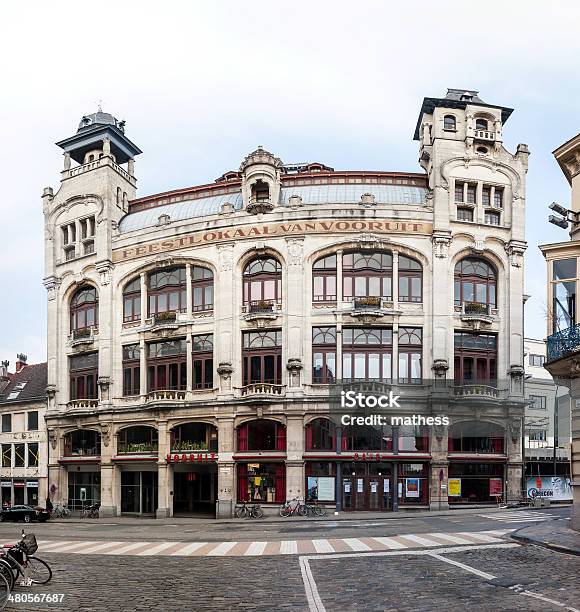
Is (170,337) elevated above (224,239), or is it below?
below

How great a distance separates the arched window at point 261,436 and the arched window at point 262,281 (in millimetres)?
7626

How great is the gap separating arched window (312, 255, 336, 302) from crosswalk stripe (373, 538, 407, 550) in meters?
21.2

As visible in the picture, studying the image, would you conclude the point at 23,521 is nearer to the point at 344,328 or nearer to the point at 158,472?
the point at 158,472

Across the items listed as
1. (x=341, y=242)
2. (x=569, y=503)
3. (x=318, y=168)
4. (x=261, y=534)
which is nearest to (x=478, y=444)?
(x=569, y=503)

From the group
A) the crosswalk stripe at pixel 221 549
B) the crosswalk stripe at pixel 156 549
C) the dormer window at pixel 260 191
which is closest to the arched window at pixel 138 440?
the dormer window at pixel 260 191

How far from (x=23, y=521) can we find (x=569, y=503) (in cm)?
3530

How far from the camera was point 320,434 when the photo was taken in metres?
43.7

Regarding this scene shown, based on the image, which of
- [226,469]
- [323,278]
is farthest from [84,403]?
[323,278]

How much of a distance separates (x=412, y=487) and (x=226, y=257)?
59.9ft

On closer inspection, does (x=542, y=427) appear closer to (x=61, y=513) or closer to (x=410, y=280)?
(x=410, y=280)

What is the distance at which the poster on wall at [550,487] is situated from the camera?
157 ft

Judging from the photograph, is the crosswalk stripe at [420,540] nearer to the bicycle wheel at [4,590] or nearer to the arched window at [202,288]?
the bicycle wheel at [4,590]

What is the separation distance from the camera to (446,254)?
44.7 meters

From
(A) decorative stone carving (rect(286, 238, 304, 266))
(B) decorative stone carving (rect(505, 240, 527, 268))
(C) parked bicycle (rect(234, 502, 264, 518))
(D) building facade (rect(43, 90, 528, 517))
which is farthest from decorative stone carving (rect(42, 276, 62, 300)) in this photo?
(B) decorative stone carving (rect(505, 240, 527, 268))
